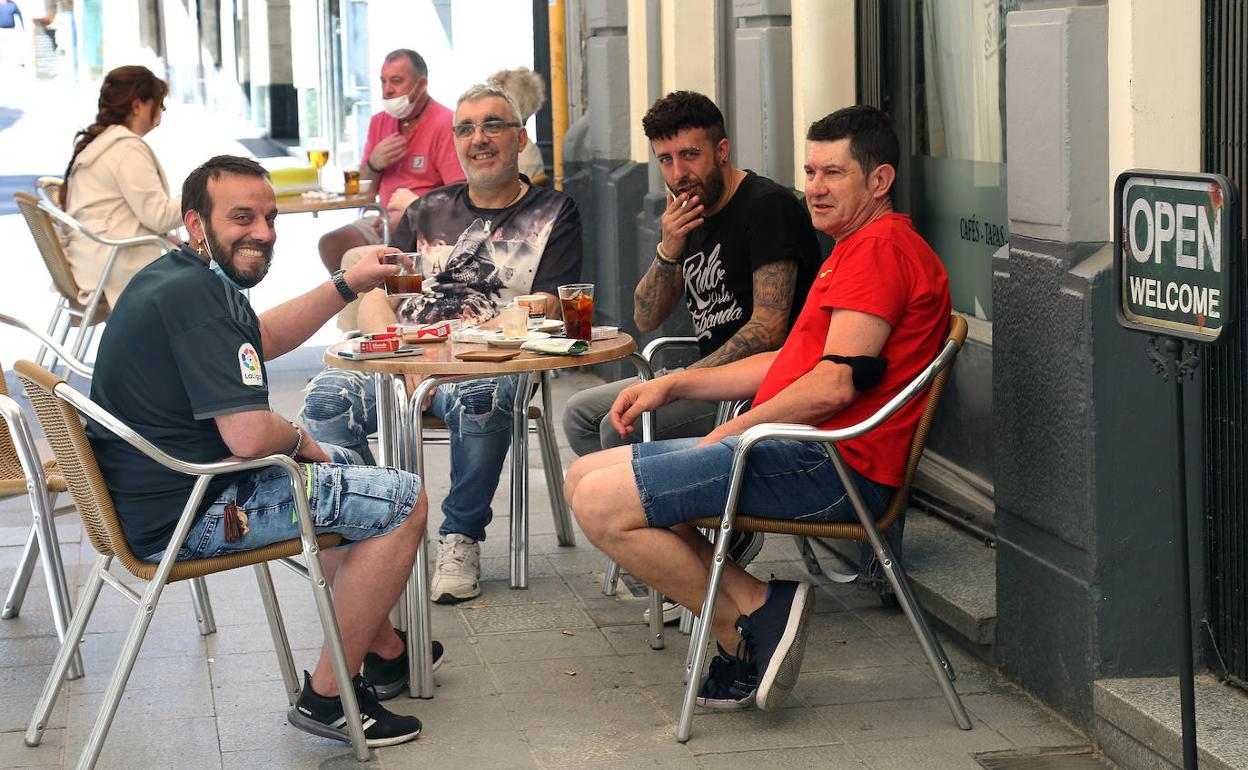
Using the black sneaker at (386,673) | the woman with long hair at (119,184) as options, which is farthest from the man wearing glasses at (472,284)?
the woman with long hair at (119,184)

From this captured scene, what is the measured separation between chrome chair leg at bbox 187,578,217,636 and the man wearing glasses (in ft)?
1.99

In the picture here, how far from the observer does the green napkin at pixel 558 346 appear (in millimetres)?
4211

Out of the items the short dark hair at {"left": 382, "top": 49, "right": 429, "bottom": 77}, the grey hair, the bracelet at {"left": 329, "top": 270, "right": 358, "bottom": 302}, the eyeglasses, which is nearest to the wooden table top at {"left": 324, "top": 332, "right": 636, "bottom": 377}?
the bracelet at {"left": 329, "top": 270, "right": 358, "bottom": 302}

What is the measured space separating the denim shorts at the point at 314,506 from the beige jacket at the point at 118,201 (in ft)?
13.2

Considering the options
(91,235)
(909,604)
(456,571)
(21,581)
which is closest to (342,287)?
(456,571)

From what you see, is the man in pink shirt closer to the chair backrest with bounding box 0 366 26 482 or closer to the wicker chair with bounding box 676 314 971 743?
the chair backrest with bounding box 0 366 26 482

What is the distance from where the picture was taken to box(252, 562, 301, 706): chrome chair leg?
392cm

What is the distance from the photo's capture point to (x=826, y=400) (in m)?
3.72

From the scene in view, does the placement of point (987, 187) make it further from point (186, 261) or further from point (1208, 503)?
point (186, 261)

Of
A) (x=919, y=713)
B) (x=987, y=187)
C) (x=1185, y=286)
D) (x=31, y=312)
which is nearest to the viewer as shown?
(x=1185, y=286)

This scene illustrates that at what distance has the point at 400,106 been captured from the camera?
798 cm

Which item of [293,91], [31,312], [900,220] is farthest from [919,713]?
[293,91]

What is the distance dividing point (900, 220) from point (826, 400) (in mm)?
511

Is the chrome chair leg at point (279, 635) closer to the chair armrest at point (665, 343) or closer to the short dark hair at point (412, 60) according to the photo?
the chair armrest at point (665, 343)
